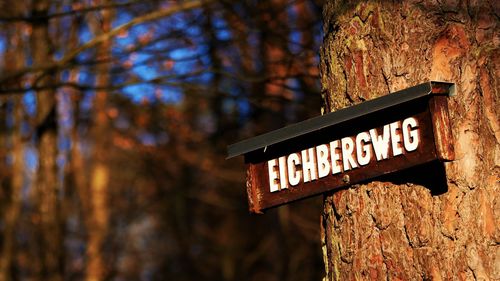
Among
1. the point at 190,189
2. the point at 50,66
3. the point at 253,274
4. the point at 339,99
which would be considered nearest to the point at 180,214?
the point at 190,189

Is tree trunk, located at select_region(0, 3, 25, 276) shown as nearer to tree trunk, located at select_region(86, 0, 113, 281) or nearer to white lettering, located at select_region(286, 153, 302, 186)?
tree trunk, located at select_region(86, 0, 113, 281)

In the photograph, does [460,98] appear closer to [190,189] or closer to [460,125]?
[460,125]

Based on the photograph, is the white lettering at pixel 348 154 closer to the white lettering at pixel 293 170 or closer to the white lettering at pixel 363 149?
the white lettering at pixel 363 149

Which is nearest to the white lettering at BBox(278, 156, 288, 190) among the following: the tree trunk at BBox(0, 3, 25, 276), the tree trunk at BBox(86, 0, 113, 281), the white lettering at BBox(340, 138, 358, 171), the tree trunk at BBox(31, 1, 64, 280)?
the white lettering at BBox(340, 138, 358, 171)

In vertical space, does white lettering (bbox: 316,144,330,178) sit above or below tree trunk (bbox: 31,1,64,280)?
below

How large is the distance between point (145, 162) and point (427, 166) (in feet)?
57.8

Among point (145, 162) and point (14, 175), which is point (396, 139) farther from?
point (145, 162)

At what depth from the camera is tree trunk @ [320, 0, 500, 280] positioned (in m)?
2.36

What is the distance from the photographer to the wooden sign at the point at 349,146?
2.35 m

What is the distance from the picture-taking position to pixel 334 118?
261 centimetres

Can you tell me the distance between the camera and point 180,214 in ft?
66.5

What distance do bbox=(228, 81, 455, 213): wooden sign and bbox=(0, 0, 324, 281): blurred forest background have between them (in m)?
4.81

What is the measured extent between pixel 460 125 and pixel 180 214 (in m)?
18.1

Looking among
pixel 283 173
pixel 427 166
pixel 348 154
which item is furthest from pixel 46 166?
→ pixel 427 166
